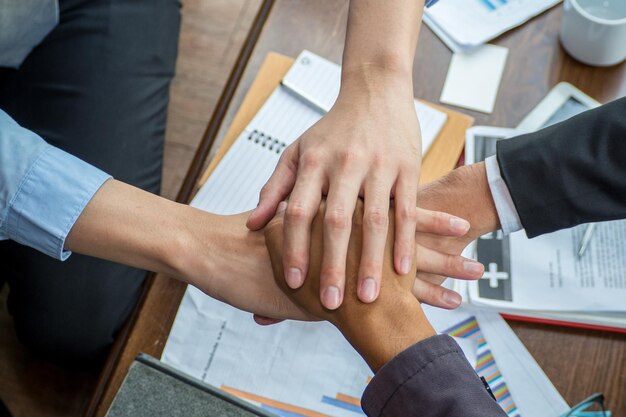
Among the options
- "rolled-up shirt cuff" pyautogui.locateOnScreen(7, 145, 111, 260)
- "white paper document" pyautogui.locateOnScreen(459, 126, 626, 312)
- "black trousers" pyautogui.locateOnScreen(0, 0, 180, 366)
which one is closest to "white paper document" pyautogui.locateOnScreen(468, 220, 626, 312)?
"white paper document" pyautogui.locateOnScreen(459, 126, 626, 312)

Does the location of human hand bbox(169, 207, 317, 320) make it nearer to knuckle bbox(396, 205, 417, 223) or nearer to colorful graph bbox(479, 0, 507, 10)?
knuckle bbox(396, 205, 417, 223)

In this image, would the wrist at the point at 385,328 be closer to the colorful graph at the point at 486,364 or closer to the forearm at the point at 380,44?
the colorful graph at the point at 486,364

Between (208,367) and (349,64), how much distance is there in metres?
0.42

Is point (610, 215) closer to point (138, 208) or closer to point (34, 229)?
point (138, 208)

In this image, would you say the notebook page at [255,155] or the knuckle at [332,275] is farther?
the notebook page at [255,155]

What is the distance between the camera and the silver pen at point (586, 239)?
0.82 metres

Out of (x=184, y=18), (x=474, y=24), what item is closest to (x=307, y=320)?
(x=474, y=24)

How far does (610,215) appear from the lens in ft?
2.53

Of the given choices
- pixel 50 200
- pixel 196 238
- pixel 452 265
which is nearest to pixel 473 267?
pixel 452 265

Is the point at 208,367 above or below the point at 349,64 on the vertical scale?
below

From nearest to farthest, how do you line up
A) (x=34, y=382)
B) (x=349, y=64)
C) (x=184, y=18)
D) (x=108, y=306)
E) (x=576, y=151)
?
(x=576, y=151), (x=349, y=64), (x=108, y=306), (x=34, y=382), (x=184, y=18)

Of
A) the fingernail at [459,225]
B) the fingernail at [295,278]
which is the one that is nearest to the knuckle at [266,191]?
the fingernail at [295,278]

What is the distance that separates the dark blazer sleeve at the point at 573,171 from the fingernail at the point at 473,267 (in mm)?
73

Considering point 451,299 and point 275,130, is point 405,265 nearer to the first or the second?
point 451,299
